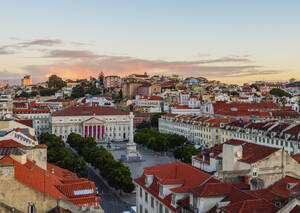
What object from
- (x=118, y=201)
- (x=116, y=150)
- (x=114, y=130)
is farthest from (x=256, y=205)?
(x=114, y=130)

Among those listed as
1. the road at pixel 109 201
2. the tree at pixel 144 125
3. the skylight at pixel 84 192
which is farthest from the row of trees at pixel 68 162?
the tree at pixel 144 125

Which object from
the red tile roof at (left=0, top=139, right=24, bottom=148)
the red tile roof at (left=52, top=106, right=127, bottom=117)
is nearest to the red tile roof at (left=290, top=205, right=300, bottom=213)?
the red tile roof at (left=0, top=139, right=24, bottom=148)

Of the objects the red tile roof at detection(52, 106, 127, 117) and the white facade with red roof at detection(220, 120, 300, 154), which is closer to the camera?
the white facade with red roof at detection(220, 120, 300, 154)

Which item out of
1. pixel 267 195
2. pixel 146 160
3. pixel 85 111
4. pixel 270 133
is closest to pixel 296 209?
pixel 267 195

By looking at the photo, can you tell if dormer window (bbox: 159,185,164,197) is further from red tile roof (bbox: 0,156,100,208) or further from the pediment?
the pediment

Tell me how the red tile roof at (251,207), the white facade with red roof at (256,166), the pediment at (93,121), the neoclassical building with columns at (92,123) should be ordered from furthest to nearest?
the pediment at (93,121) → the neoclassical building with columns at (92,123) → the white facade with red roof at (256,166) → the red tile roof at (251,207)

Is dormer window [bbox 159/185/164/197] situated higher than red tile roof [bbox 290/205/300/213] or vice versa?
red tile roof [bbox 290/205/300/213]

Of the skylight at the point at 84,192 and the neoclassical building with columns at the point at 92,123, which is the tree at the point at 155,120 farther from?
the skylight at the point at 84,192

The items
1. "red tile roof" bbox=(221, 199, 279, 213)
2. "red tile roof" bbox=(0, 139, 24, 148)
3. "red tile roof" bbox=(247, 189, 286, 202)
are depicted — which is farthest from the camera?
"red tile roof" bbox=(0, 139, 24, 148)

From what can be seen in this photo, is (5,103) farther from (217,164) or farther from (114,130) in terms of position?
(217,164)
